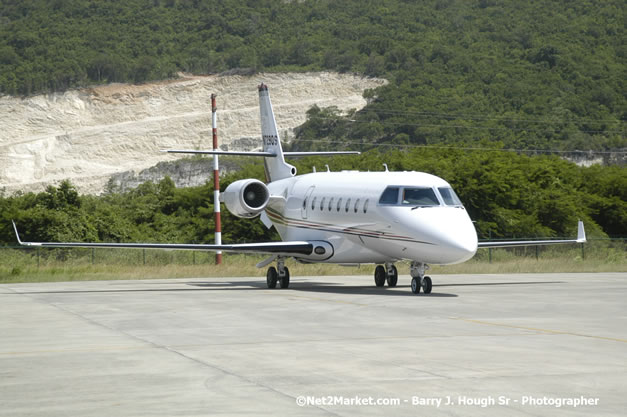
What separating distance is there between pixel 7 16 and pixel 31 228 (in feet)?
447

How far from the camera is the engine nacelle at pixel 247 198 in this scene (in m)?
29.0

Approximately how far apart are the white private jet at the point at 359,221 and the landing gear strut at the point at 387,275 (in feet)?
0.08

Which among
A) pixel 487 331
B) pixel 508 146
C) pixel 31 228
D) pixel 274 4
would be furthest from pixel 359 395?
pixel 274 4

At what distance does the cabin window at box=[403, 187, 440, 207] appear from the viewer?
75.6 ft

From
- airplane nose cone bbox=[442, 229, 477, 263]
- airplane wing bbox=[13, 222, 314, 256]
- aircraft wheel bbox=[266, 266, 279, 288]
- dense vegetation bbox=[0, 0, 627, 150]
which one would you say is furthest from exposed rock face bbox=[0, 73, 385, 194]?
airplane nose cone bbox=[442, 229, 477, 263]

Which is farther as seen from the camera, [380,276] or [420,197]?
[380,276]

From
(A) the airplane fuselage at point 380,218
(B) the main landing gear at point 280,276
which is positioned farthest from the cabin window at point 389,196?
(B) the main landing gear at point 280,276

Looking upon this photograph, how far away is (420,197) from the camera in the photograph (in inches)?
916

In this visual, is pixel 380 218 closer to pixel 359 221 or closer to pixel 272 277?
pixel 359 221

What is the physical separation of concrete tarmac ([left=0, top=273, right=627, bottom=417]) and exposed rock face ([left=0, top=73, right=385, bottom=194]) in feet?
312

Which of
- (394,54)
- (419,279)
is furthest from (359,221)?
(394,54)

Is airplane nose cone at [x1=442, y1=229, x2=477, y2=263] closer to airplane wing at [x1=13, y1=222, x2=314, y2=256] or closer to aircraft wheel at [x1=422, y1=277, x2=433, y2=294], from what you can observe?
aircraft wheel at [x1=422, y1=277, x2=433, y2=294]

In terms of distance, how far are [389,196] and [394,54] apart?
119 meters

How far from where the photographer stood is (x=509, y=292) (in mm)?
23875
